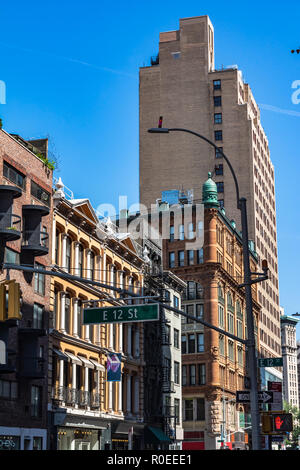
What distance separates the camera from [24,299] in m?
42.8

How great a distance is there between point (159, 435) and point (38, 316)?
22.4 metres

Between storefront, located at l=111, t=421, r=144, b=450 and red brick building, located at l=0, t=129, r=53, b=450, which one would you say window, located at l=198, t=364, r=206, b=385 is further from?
red brick building, located at l=0, t=129, r=53, b=450

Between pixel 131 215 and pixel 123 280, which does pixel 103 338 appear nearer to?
pixel 123 280

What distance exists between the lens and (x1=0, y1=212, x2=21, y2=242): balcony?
39.6m

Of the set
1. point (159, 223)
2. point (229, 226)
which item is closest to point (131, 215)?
point (159, 223)

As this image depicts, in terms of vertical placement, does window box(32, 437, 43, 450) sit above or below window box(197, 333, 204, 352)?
below

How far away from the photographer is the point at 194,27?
122 m

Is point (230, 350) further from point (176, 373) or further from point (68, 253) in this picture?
point (68, 253)

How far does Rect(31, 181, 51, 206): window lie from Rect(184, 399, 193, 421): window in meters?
47.6

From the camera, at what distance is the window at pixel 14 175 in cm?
4234

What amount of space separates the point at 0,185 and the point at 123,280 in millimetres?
22295

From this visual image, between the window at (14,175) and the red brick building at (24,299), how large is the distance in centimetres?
2

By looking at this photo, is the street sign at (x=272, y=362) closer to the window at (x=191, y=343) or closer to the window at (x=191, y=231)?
the window at (x=191, y=343)

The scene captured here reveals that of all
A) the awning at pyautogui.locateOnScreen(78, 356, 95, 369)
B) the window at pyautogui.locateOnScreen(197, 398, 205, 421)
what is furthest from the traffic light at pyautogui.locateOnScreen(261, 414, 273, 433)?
the window at pyautogui.locateOnScreen(197, 398, 205, 421)
